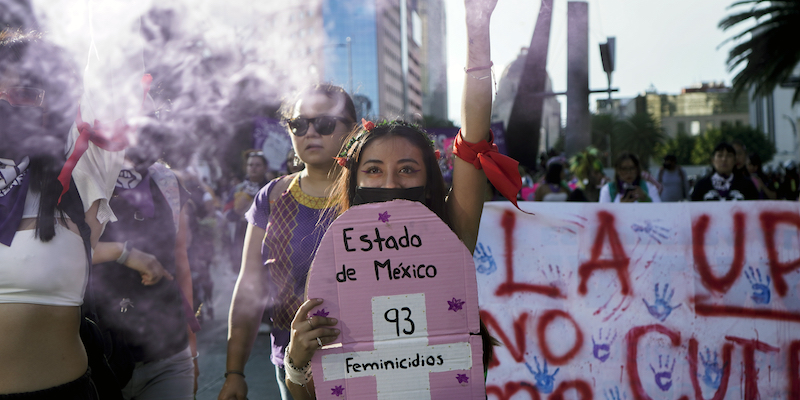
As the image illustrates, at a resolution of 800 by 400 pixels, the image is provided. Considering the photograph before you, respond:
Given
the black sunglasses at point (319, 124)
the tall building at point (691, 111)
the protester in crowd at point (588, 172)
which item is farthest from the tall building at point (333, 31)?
the tall building at point (691, 111)

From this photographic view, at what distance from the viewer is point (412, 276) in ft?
4.58

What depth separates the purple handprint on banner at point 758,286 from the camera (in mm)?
3365

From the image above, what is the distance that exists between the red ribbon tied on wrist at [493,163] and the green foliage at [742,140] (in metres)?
55.9

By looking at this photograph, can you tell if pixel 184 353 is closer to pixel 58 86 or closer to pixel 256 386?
pixel 58 86

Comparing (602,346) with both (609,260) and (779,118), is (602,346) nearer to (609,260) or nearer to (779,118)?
(609,260)

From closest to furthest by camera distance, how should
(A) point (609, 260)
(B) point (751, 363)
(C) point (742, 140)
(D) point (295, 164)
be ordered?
(D) point (295, 164) → (B) point (751, 363) → (A) point (609, 260) → (C) point (742, 140)

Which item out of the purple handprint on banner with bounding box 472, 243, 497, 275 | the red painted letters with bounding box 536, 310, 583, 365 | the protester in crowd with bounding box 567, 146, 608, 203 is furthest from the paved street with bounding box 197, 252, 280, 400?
the protester in crowd with bounding box 567, 146, 608, 203

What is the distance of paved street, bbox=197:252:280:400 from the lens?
4332 millimetres

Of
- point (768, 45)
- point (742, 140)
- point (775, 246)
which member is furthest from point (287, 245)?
point (742, 140)

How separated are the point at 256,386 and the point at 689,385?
2858 mm

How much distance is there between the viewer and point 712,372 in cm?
333

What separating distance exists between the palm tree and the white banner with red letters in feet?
45.6

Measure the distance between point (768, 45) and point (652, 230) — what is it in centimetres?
1473

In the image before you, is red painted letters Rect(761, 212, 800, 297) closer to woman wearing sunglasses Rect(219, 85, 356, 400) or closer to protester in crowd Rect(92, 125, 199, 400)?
woman wearing sunglasses Rect(219, 85, 356, 400)
